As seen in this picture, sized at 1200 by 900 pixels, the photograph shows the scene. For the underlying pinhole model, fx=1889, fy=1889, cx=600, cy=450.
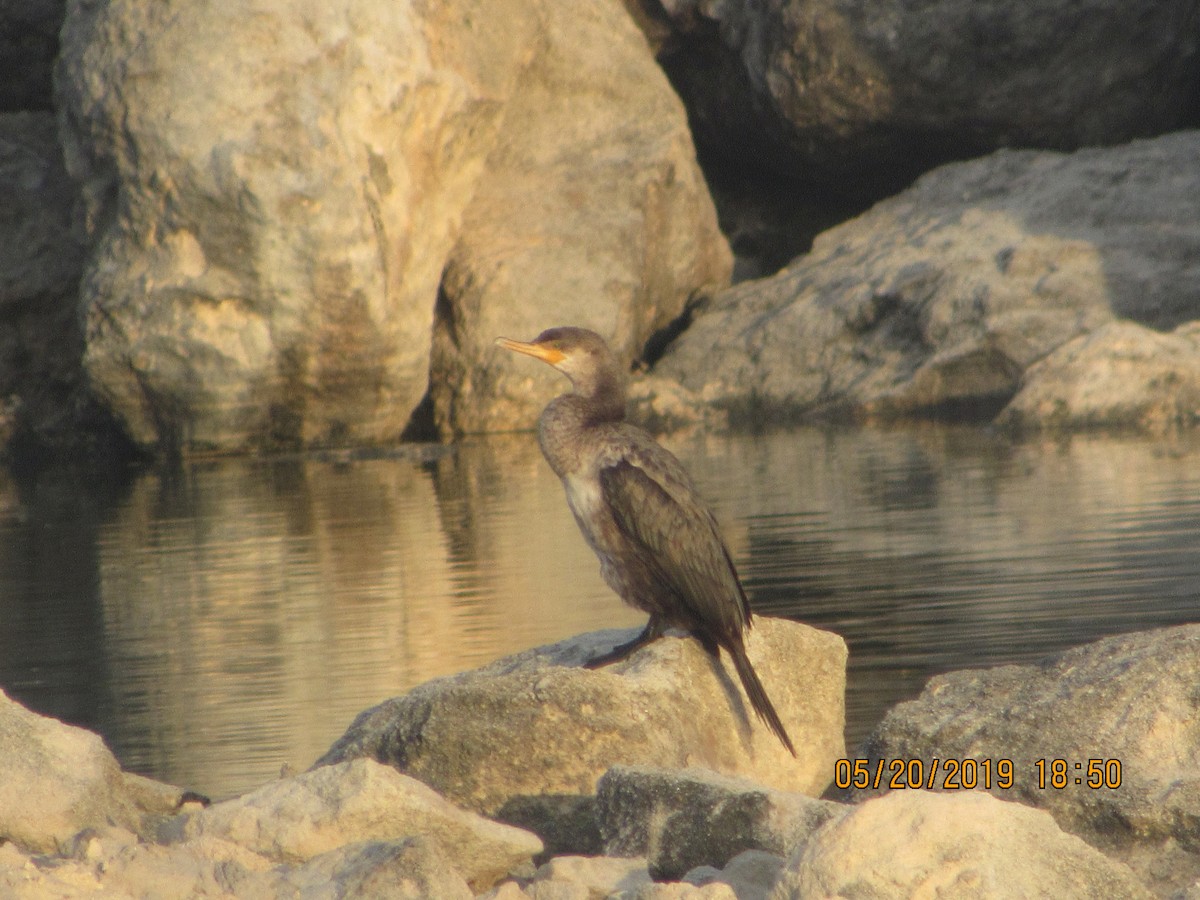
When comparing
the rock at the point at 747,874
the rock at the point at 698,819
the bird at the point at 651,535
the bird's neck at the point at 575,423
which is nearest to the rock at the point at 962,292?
the bird's neck at the point at 575,423

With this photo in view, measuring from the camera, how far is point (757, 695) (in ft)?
15.6

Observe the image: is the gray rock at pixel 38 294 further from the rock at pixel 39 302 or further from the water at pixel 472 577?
the water at pixel 472 577

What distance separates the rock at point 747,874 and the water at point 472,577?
1.79 metres

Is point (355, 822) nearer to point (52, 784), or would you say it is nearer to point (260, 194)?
point (52, 784)

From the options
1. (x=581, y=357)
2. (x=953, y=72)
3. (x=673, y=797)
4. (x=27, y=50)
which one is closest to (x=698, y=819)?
(x=673, y=797)

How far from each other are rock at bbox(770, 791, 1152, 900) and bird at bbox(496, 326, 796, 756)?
1605mm

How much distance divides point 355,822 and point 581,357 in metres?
2.25

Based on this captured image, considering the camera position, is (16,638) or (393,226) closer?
(16,638)

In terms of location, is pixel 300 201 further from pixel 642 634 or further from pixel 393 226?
pixel 642 634

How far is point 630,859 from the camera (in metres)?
3.76

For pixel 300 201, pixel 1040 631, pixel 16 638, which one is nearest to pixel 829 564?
pixel 1040 631

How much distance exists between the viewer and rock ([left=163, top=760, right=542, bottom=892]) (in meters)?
3.77

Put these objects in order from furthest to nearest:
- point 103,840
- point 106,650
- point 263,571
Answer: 1. point 263,571
2. point 106,650
3. point 103,840

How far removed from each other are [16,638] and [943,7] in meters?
11.9
